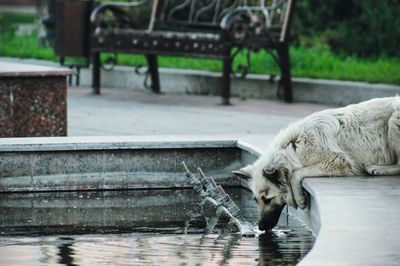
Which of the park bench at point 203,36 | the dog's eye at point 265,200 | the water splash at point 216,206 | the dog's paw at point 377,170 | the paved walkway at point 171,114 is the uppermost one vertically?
the park bench at point 203,36

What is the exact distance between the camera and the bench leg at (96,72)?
1612 centimetres

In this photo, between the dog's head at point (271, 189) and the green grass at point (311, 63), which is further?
the green grass at point (311, 63)

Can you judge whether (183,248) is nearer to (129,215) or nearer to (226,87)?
(129,215)

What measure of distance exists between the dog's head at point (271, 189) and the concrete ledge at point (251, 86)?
634 cm

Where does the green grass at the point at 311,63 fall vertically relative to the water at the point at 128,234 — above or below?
above

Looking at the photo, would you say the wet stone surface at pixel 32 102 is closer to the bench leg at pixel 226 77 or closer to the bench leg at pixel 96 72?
the bench leg at pixel 226 77

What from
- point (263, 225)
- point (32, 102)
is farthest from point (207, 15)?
point (263, 225)

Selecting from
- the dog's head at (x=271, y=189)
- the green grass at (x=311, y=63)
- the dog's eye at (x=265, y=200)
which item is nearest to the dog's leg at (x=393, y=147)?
the dog's head at (x=271, y=189)

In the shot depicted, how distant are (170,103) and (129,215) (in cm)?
685

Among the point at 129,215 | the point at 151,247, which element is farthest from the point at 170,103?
the point at 151,247

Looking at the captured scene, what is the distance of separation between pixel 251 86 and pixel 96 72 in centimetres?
198

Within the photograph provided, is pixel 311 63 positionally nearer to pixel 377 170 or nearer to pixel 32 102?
pixel 32 102

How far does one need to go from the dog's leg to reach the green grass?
6937 mm

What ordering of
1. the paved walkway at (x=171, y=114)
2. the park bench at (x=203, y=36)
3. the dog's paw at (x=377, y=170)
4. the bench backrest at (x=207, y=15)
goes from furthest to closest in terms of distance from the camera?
the bench backrest at (x=207, y=15), the park bench at (x=203, y=36), the paved walkway at (x=171, y=114), the dog's paw at (x=377, y=170)
